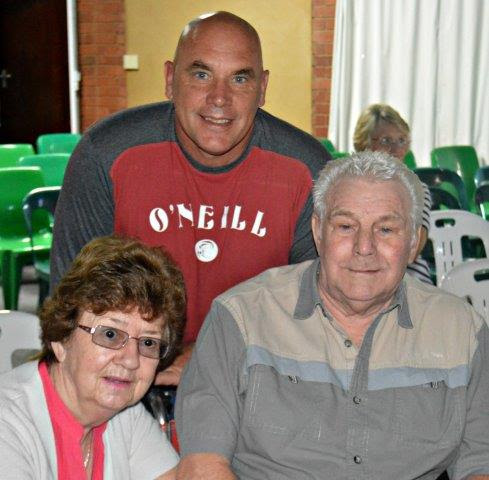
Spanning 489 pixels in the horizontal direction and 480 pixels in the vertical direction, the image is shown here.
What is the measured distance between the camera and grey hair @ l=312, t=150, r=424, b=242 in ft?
7.88

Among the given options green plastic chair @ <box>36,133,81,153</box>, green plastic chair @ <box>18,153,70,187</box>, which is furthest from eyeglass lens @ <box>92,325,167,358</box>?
green plastic chair @ <box>36,133,81,153</box>

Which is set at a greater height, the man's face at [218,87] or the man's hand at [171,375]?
the man's face at [218,87]

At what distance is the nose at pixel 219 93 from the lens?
8.60ft

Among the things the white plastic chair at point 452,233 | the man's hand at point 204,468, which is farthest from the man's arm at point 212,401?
the white plastic chair at point 452,233

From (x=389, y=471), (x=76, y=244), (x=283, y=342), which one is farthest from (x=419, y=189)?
(x=76, y=244)

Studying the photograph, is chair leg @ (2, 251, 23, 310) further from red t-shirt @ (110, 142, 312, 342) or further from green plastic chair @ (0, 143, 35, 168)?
red t-shirt @ (110, 142, 312, 342)

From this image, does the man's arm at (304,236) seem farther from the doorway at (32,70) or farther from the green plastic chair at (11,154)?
the doorway at (32,70)

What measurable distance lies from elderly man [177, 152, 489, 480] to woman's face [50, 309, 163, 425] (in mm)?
290

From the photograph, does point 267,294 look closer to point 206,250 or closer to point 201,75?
point 206,250

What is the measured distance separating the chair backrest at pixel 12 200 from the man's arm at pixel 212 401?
4399 millimetres

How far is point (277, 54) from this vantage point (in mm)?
10148

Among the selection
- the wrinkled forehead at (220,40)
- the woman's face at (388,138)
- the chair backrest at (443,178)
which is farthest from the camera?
the chair backrest at (443,178)

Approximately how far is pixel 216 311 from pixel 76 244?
0.54m

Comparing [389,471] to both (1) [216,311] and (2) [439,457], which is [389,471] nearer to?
(2) [439,457]
